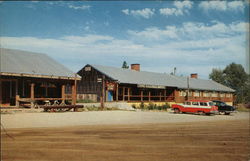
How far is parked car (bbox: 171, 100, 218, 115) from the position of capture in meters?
25.1

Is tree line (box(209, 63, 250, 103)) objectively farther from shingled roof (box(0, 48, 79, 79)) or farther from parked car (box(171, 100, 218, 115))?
shingled roof (box(0, 48, 79, 79))

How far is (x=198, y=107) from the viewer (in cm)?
2558

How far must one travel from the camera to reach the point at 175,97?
41.0 metres

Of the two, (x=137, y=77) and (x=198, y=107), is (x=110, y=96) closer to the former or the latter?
A: (x=137, y=77)

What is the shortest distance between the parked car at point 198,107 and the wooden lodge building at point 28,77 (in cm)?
1008

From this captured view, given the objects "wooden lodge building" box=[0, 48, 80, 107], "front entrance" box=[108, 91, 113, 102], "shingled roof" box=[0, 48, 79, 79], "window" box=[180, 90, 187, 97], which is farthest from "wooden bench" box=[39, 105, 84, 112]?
"window" box=[180, 90, 187, 97]

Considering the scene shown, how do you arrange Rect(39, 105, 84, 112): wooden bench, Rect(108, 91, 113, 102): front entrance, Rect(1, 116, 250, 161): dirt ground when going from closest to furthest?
Rect(1, 116, 250, 161): dirt ground
Rect(39, 105, 84, 112): wooden bench
Rect(108, 91, 113, 102): front entrance

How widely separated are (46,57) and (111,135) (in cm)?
2076

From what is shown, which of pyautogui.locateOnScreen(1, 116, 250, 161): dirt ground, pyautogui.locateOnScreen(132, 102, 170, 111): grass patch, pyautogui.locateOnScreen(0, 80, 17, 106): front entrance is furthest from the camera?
pyautogui.locateOnScreen(132, 102, 170, 111): grass patch

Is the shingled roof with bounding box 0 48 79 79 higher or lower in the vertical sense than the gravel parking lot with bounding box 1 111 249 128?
higher

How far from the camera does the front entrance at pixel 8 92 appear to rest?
23391 mm

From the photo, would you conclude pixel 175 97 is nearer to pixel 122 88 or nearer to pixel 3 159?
pixel 122 88

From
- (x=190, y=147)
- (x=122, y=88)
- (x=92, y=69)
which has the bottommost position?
(x=190, y=147)

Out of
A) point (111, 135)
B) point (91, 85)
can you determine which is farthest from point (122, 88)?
point (111, 135)
